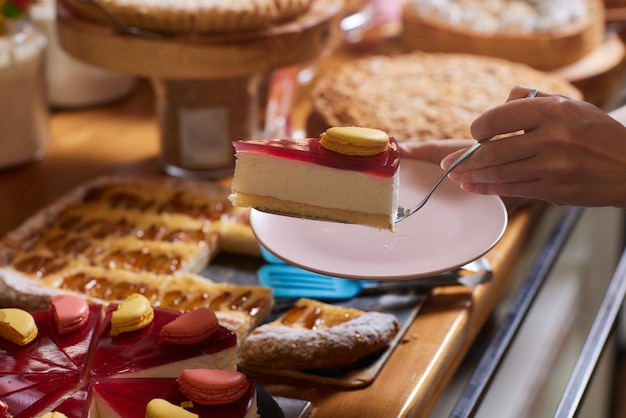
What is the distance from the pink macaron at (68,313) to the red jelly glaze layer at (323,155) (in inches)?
11.5

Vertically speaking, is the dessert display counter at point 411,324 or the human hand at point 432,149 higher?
the human hand at point 432,149

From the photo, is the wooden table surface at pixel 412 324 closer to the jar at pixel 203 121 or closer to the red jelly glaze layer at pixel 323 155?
the jar at pixel 203 121

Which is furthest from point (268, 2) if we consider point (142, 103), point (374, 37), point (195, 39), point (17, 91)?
point (374, 37)

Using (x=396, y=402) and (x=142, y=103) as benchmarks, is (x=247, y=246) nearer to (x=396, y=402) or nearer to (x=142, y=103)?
(x=396, y=402)

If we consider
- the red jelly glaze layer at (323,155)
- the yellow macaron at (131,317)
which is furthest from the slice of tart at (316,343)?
the red jelly glaze layer at (323,155)

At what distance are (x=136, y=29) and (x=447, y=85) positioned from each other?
656 millimetres

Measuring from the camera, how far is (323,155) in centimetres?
104

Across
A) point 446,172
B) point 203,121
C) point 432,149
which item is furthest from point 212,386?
point 203,121

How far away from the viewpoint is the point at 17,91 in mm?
1745

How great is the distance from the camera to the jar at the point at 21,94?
1.71 meters

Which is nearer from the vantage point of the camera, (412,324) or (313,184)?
(313,184)

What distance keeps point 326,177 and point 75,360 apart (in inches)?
14.9

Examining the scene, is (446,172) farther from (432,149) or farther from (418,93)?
(418,93)

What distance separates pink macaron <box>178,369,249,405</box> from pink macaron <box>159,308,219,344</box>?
0.08 m
